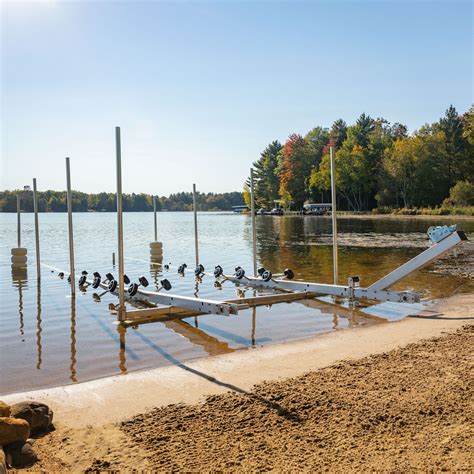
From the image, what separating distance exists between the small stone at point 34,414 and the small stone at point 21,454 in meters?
0.50

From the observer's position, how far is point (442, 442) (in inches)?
189

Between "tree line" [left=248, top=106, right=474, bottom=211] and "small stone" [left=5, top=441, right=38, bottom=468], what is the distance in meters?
77.8

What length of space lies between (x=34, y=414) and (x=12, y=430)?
601 millimetres

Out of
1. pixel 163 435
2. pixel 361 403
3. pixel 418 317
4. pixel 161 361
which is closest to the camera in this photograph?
pixel 163 435

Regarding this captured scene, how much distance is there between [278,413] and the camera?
5758 mm

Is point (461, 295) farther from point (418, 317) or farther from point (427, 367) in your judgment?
point (427, 367)

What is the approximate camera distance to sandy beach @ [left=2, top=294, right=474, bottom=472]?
4715 mm

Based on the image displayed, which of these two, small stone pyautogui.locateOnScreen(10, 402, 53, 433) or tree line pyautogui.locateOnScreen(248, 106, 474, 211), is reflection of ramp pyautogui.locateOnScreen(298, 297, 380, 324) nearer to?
small stone pyautogui.locateOnScreen(10, 402, 53, 433)

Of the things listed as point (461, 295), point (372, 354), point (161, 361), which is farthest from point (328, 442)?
point (461, 295)

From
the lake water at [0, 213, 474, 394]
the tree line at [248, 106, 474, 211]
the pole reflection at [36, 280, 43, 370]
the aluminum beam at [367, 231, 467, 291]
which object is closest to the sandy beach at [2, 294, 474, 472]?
the lake water at [0, 213, 474, 394]

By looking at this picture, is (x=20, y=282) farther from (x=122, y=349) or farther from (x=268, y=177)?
(x=268, y=177)

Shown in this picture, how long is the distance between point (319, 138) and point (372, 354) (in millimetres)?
114709

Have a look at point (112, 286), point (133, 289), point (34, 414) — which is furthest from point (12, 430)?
point (112, 286)

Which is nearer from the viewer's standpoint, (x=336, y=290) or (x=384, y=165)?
(x=336, y=290)
